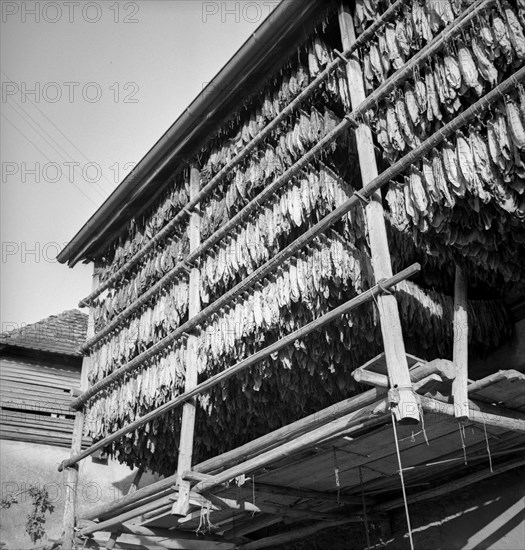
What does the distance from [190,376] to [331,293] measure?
6.35ft

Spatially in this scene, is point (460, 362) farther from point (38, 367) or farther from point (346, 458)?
point (38, 367)

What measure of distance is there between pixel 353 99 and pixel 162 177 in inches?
142

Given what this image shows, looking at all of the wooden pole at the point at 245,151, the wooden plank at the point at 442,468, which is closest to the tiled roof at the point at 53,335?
the wooden pole at the point at 245,151

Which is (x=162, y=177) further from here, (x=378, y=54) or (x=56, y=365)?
(x=56, y=365)

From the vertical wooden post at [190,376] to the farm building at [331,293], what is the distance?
0.02 metres

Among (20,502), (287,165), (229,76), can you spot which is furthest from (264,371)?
(20,502)

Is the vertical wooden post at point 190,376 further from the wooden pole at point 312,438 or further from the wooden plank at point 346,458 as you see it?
the wooden plank at point 346,458

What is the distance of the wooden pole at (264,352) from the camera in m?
5.79

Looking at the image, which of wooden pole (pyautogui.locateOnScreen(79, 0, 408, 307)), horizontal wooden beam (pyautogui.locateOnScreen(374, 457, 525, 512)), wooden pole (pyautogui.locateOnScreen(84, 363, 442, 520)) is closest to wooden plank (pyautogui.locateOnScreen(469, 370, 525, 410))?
wooden pole (pyautogui.locateOnScreen(84, 363, 442, 520))

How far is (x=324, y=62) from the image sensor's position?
746 centimetres

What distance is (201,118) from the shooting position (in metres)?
8.86

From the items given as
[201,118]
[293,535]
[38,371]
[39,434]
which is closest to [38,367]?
[38,371]

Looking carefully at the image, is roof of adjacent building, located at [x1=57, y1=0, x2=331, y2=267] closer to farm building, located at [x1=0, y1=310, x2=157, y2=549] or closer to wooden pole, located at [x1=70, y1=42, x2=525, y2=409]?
wooden pole, located at [x1=70, y1=42, x2=525, y2=409]

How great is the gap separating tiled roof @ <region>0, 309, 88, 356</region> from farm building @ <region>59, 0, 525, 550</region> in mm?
6025
